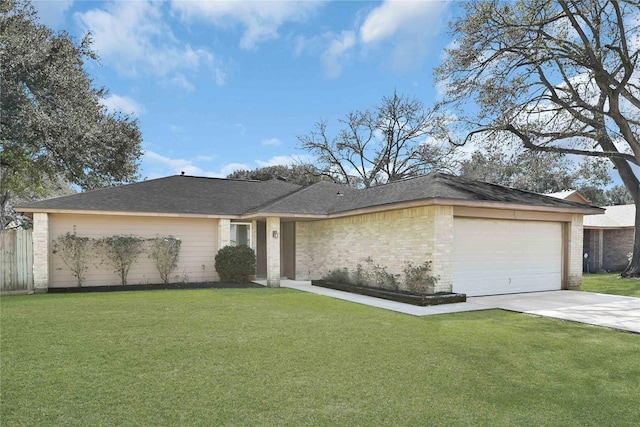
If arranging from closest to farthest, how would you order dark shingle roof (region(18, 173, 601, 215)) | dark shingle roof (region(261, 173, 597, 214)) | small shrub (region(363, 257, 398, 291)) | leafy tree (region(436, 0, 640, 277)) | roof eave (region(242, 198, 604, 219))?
roof eave (region(242, 198, 604, 219)), dark shingle roof (region(261, 173, 597, 214)), dark shingle roof (region(18, 173, 601, 215)), small shrub (region(363, 257, 398, 291)), leafy tree (region(436, 0, 640, 277))

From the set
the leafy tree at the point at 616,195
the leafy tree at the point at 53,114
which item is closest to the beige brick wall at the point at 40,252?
the leafy tree at the point at 53,114

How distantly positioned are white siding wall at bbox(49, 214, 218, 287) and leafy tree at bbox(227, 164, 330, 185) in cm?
1671

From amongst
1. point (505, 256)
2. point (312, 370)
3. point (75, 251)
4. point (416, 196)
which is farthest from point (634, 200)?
point (75, 251)

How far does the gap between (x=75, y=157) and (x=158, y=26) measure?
6162 mm

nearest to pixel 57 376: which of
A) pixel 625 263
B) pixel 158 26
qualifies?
pixel 158 26

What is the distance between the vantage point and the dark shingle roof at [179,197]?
13773 mm

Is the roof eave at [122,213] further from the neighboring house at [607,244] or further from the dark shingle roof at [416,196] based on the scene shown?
the neighboring house at [607,244]

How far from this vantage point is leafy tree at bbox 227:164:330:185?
116ft

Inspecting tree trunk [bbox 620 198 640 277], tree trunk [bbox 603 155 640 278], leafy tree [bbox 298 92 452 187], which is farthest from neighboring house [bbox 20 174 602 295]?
leafy tree [bbox 298 92 452 187]

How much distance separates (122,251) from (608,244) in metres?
25.7

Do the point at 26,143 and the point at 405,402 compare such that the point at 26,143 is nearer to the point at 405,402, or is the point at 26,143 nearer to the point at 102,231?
the point at 102,231

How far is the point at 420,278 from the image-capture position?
10.8 meters

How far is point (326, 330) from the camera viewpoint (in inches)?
279

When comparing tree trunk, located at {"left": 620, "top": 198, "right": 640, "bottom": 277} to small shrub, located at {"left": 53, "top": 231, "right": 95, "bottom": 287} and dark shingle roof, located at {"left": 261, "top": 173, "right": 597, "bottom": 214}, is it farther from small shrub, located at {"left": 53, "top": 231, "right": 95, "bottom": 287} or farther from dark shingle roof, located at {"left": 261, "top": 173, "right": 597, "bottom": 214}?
small shrub, located at {"left": 53, "top": 231, "right": 95, "bottom": 287}
